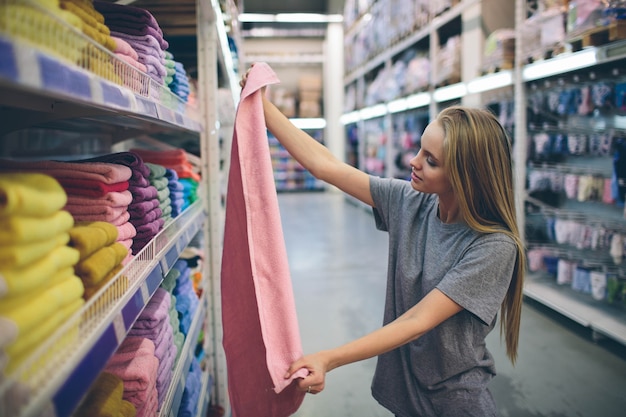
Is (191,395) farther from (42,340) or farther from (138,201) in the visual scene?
(42,340)

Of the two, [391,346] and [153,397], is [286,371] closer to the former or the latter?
[391,346]

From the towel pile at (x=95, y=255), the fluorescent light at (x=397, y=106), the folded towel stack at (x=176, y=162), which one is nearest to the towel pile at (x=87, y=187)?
the towel pile at (x=95, y=255)

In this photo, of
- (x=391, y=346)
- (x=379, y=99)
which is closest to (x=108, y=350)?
(x=391, y=346)

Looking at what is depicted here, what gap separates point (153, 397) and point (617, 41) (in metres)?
3.30

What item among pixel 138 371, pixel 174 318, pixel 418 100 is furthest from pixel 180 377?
pixel 418 100

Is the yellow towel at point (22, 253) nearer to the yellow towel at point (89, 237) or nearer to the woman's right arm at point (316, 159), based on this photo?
the yellow towel at point (89, 237)

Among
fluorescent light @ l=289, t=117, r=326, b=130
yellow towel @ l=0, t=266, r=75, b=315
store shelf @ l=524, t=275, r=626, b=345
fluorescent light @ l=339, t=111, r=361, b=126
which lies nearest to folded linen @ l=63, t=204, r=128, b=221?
yellow towel @ l=0, t=266, r=75, b=315

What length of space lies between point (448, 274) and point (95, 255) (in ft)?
2.93

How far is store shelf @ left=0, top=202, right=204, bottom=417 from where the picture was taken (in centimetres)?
61

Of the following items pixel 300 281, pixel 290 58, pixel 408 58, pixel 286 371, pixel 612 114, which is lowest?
pixel 300 281

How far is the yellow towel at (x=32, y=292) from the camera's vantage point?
0.66m

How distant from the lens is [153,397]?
139cm

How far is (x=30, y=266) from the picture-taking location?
0.71 m

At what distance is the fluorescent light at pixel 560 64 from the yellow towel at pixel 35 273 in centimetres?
352
